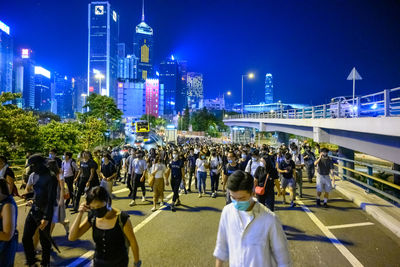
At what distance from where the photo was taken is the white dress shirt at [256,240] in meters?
1.98

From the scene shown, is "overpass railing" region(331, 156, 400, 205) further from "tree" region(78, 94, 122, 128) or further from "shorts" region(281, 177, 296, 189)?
"tree" region(78, 94, 122, 128)

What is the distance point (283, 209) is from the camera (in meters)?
7.32

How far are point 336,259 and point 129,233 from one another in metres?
3.81

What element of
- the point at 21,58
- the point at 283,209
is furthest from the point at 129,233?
the point at 21,58

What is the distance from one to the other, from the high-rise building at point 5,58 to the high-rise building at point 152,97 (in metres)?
84.6

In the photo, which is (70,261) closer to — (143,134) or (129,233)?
(129,233)

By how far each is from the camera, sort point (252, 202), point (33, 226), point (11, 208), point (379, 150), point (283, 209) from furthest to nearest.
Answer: point (379, 150)
point (283, 209)
point (33, 226)
point (11, 208)
point (252, 202)

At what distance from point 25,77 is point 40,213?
232 metres

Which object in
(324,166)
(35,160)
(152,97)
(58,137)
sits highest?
(152,97)

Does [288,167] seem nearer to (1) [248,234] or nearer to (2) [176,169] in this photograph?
(2) [176,169]

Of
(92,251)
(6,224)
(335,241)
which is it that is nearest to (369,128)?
(335,241)

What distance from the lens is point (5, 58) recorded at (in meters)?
152

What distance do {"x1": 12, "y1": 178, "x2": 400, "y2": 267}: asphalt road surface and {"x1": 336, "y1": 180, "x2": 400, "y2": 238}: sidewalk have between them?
0.59 ft

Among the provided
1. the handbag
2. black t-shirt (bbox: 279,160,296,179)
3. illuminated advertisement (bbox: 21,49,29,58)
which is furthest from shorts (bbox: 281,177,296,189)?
illuminated advertisement (bbox: 21,49,29,58)
